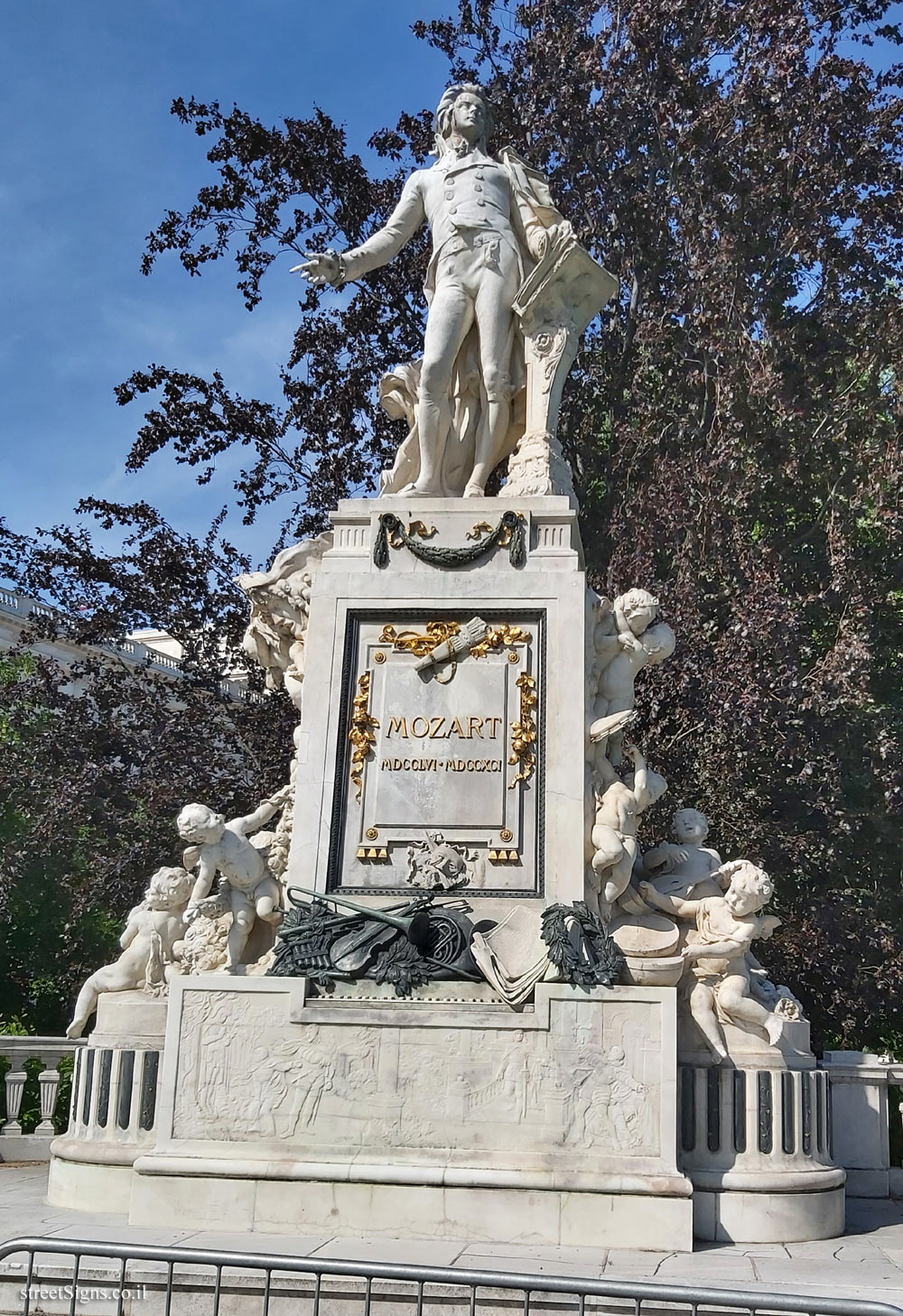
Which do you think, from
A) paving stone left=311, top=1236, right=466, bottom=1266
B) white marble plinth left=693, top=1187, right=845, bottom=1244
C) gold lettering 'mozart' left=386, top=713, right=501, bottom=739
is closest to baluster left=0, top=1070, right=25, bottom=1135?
gold lettering 'mozart' left=386, top=713, right=501, bottom=739

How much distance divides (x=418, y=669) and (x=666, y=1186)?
3.74 meters

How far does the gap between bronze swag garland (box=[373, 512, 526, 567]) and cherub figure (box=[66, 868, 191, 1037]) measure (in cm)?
275

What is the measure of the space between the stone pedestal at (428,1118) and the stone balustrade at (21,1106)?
3967mm

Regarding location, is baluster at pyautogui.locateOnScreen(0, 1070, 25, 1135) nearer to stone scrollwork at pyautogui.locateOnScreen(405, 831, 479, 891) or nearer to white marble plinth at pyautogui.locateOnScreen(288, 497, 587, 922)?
white marble plinth at pyautogui.locateOnScreen(288, 497, 587, 922)

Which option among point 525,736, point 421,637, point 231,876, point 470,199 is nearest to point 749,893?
point 525,736

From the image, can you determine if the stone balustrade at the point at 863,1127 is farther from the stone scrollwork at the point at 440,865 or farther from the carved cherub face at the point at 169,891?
the carved cherub face at the point at 169,891

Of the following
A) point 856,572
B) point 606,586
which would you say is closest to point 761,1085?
point 606,586

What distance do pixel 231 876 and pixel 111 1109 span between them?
167cm

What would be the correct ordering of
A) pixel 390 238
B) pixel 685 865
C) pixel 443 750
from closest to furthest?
pixel 443 750 → pixel 685 865 → pixel 390 238

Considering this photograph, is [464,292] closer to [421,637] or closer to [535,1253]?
[421,637]

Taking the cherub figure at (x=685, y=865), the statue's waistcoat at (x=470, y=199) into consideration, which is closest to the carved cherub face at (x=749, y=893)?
the cherub figure at (x=685, y=865)

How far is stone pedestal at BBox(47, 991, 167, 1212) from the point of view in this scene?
28.6 feet

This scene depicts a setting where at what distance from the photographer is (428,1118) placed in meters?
8.07

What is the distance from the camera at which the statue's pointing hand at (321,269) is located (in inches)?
438
